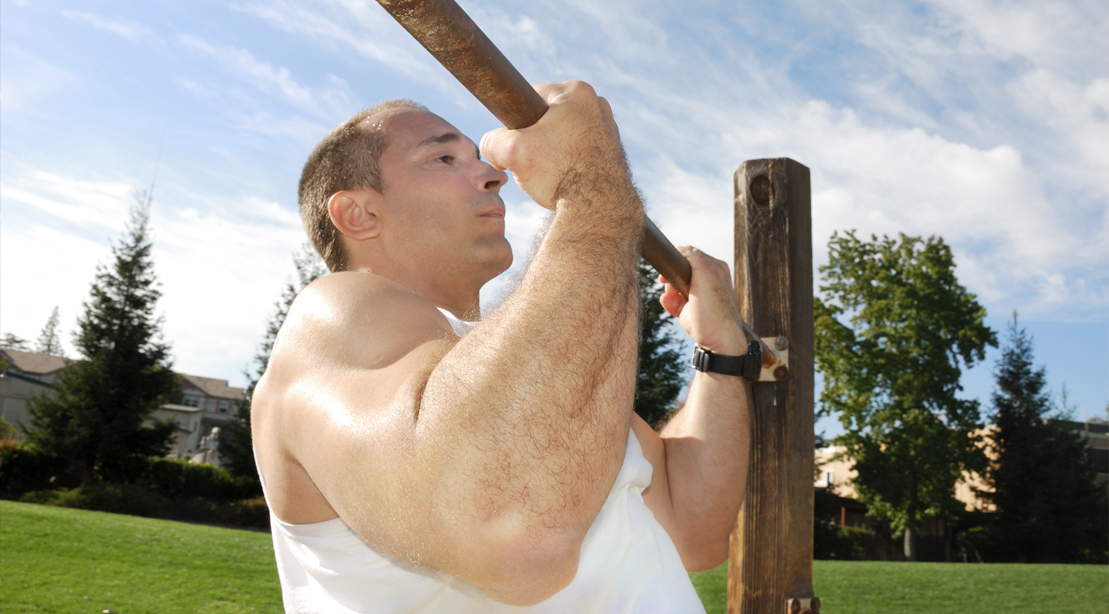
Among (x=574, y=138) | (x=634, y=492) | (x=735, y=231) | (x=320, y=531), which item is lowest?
(x=320, y=531)

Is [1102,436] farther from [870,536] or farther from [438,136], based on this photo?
[438,136]

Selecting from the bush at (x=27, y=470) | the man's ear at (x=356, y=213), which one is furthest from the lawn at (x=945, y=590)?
the bush at (x=27, y=470)

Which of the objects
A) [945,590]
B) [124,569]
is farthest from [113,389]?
[945,590]

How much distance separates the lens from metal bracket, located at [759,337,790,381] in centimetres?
259

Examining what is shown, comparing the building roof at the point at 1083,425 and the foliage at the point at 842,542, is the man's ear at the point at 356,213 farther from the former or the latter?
the building roof at the point at 1083,425

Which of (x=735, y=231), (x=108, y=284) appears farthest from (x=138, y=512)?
(x=735, y=231)

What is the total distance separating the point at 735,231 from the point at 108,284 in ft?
94.7

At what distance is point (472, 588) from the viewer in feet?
4.83

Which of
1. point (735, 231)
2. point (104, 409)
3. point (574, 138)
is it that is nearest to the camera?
point (574, 138)

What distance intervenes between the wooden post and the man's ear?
1402mm

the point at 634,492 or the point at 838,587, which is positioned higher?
the point at 634,492

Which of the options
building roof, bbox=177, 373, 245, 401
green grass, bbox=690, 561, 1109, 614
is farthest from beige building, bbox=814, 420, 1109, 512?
building roof, bbox=177, 373, 245, 401

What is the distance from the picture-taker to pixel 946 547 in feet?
90.6

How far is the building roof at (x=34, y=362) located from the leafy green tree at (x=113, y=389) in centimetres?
3624
